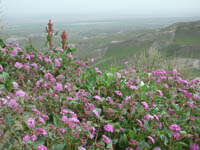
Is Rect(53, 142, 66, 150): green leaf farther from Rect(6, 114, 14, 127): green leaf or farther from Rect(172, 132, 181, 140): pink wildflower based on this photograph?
Rect(172, 132, 181, 140): pink wildflower

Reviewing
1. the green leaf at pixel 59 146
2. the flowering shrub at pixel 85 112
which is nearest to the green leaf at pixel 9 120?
the flowering shrub at pixel 85 112

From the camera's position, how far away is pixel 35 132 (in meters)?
1.73

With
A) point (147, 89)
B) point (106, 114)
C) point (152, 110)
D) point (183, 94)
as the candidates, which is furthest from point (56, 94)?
point (183, 94)

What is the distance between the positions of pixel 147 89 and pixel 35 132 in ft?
7.22

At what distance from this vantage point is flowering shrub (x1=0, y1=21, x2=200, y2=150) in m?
1.91

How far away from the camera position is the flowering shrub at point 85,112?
1909mm

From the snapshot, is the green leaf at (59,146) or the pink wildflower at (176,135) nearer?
the green leaf at (59,146)

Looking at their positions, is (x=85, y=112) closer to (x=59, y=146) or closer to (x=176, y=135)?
(x=59, y=146)

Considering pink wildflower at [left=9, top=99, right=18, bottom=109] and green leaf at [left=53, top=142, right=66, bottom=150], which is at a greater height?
pink wildflower at [left=9, top=99, right=18, bottom=109]

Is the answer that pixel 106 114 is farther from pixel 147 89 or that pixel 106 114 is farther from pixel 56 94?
pixel 147 89

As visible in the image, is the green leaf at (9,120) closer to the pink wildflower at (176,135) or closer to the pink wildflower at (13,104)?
the pink wildflower at (13,104)

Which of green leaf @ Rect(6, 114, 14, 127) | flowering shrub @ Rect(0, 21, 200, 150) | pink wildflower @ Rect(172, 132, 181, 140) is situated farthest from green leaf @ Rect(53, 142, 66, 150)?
pink wildflower @ Rect(172, 132, 181, 140)

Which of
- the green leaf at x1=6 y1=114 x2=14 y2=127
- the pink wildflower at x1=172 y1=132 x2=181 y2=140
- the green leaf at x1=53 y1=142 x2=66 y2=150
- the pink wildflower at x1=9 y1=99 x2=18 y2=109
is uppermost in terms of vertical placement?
the pink wildflower at x1=9 y1=99 x2=18 y2=109

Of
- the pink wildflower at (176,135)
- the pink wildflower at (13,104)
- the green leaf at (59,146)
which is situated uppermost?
the pink wildflower at (13,104)
